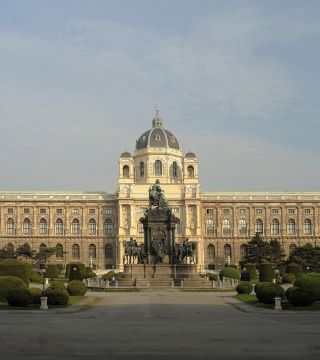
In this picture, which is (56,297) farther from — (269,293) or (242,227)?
(242,227)

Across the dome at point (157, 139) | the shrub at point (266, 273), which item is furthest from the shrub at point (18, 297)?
the dome at point (157, 139)

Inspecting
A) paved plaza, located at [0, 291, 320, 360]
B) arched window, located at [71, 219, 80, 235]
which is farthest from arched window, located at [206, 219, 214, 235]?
paved plaza, located at [0, 291, 320, 360]

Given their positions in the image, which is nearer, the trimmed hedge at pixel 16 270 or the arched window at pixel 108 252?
the trimmed hedge at pixel 16 270

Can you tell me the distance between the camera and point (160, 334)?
20.0 metres

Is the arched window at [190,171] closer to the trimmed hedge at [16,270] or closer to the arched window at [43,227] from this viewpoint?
the arched window at [43,227]

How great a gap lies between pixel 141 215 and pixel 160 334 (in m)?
100

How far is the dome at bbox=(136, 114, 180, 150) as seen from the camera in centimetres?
12838

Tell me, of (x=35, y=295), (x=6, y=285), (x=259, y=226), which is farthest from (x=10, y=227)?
(x=35, y=295)

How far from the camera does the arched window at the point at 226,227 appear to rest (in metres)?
123

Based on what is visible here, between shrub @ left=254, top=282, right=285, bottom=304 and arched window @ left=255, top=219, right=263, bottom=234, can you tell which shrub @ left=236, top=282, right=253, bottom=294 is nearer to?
shrub @ left=254, top=282, right=285, bottom=304

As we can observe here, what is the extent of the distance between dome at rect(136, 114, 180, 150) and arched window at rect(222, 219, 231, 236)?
17367 millimetres

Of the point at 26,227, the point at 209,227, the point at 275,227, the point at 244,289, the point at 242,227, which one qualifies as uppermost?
the point at 26,227

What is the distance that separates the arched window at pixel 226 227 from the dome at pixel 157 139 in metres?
17.4

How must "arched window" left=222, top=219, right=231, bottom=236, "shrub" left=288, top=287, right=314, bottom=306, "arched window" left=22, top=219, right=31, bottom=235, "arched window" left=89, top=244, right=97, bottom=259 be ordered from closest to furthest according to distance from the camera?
"shrub" left=288, top=287, right=314, bottom=306 → "arched window" left=89, top=244, right=97, bottom=259 → "arched window" left=22, top=219, right=31, bottom=235 → "arched window" left=222, top=219, right=231, bottom=236
